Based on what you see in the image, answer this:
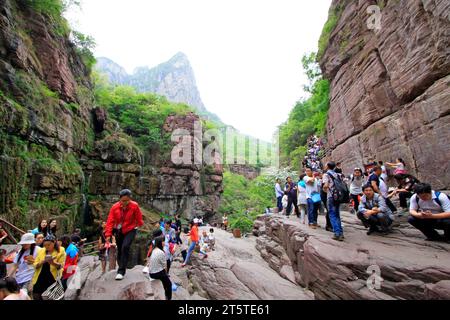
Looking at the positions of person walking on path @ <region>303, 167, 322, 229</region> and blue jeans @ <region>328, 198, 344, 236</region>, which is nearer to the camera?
blue jeans @ <region>328, 198, 344, 236</region>

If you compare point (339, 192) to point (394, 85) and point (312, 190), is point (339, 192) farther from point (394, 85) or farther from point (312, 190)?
point (394, 85)

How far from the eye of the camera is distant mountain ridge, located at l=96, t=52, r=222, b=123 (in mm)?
101062

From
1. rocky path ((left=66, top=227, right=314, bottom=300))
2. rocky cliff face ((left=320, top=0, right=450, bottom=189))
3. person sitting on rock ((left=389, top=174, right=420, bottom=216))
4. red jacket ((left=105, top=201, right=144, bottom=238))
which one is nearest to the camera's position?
rocky path ((left=66, top=227, right=314, bottom=300))

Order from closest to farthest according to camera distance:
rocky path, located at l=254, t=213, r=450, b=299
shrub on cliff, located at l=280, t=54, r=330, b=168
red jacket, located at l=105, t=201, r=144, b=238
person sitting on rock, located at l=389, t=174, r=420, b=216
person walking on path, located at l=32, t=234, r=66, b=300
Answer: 1. rocky path, located at l=254, t=213, r=450, b=299
2. person walking on path, located at l=32, t=234, r=66, b=300
3. red jacket, located at l=105, t=201, r=144, b=238
4. person sitting on rock, located at l=389, t=174, r=420, b=216
5. shrub on cliff, located at l=280, t=54, r=330, b=168

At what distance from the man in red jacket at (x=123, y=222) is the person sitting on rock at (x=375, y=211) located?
4.96 m

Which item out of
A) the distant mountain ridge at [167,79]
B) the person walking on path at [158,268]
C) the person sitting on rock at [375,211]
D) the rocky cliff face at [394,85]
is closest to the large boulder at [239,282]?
the person walking on path at [158,268]

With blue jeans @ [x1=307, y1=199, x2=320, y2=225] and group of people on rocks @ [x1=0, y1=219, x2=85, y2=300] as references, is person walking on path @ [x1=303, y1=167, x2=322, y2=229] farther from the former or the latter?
group of people on rocks @ [x1=0, y1=219, x2=85, y2=300]

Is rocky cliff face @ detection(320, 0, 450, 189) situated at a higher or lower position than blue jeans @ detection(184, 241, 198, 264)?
higher

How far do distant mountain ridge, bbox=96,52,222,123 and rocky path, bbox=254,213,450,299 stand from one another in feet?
312

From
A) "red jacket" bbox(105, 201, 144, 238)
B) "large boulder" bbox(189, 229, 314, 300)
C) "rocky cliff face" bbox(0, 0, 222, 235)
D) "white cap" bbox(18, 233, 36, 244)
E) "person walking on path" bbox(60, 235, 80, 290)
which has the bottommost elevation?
"large boulder" bbox(189, 229, 314, 300)

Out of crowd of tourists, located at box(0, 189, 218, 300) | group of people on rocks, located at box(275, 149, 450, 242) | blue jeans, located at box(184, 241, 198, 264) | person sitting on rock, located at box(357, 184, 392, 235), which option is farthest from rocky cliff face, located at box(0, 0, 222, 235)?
person sitting on rock, located at box(357, 184, 392, 235)

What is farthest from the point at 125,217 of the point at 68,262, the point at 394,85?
the point at 394,85
